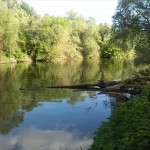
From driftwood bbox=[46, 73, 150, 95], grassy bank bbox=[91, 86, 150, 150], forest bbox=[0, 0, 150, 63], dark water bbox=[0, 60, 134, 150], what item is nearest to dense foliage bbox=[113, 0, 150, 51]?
forest bbox=[0, 0, 150, 63]

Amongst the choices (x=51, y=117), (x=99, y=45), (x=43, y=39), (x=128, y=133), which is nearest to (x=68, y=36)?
(x=43, y=39)

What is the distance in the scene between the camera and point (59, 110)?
18.6 metres

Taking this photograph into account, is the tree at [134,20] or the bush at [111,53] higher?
the tree at [134,20]

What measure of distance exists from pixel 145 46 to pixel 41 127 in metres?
24.5

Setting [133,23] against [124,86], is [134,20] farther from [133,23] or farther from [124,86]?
[124,86]

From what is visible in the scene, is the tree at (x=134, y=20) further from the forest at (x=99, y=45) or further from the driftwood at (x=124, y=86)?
the driftwood at (x=124, y=86)

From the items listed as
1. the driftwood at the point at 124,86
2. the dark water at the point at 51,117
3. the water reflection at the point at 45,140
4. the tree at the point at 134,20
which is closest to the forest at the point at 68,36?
the tree at the point at 134,20

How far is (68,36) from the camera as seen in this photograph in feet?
279

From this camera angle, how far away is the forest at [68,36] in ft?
119

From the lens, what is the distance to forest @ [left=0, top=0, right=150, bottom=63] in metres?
36.4

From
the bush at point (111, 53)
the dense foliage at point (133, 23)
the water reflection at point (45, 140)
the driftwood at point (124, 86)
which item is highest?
the dense foliage at point (133, 23)

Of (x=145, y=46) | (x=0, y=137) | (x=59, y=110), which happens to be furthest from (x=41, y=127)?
(x=145, y=46)

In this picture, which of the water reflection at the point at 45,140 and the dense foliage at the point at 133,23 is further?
the dense foliage at the point at 133,23

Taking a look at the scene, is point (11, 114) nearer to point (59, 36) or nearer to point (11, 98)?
point (11, 98)
